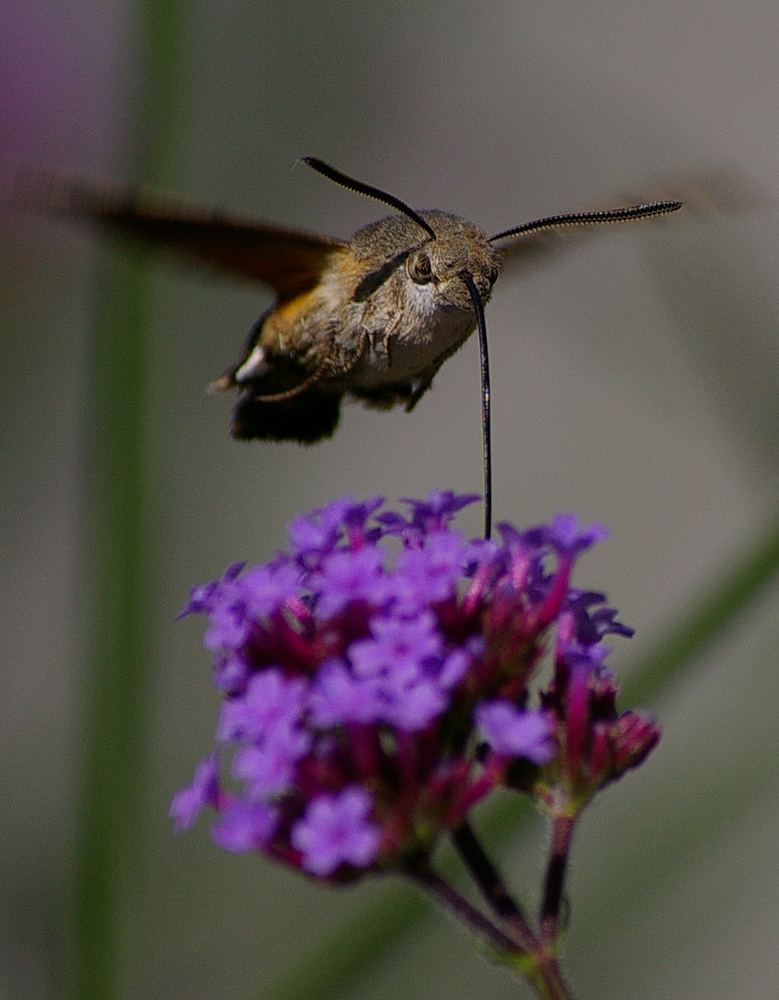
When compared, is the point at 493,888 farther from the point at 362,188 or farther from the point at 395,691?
the point at 362,188

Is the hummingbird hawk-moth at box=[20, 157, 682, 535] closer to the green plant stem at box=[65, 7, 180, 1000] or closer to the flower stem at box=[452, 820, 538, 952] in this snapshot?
the green plant stem at box=[65, 7, 180, 1000]

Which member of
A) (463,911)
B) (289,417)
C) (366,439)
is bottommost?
(463,911)

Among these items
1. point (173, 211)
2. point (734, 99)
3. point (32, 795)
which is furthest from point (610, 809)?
point (734, 99)

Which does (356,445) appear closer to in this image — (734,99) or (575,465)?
(575,465)

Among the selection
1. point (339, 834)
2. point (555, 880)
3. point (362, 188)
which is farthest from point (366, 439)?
point (339, 834)

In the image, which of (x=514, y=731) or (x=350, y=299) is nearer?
(x=514, y=731)

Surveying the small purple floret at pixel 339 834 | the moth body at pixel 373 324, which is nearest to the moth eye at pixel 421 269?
the moth body at pixel 373 324
